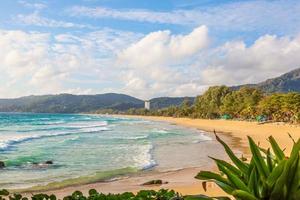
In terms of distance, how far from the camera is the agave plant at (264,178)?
2.45m

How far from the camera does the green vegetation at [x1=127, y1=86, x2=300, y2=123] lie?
267ft

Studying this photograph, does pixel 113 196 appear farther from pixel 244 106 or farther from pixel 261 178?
pixel 244 106

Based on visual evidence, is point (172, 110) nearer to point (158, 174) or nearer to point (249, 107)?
point (249, 107)

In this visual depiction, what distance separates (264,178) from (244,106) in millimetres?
108965

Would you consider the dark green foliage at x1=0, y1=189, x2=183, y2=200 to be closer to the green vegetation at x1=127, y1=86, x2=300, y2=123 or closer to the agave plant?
the agave plant

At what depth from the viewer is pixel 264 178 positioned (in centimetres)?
264

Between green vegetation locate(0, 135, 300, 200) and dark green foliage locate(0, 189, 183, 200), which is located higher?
green vegetation locate(0, 135, 300, 200)

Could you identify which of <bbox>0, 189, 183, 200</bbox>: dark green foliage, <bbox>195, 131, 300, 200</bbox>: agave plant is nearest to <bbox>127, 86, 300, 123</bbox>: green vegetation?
<bbox>0, 189, 183, 200</bbox>: dark green foliage

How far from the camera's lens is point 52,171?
2022 centimetres

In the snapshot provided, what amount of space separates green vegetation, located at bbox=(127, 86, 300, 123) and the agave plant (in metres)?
72.6

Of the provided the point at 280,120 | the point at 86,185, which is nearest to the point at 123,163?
the point at 86,185

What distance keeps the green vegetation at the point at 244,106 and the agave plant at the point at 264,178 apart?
72.6 metres

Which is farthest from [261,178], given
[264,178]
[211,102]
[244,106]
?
[211,102]

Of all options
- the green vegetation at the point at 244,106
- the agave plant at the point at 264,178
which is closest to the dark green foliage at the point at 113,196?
the agave plant at the point at 264,178
